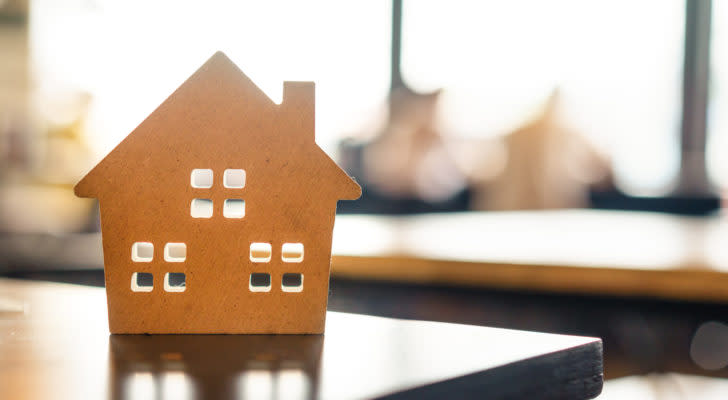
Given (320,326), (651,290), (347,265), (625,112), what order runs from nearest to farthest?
(320,326), (651,290), (347,265), (625,112)

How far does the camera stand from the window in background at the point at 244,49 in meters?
3.35

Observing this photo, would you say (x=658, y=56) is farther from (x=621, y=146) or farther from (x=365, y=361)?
(x=365, y=361)

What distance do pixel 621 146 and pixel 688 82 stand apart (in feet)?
1.32

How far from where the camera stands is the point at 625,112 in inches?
130

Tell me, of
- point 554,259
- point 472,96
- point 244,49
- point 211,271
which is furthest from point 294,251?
point 472,96

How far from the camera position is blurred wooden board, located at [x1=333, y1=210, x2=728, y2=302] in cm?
134

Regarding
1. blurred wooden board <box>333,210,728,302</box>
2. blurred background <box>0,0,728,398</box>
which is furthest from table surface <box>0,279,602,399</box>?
blurred background <box>0,0,728,398</box>

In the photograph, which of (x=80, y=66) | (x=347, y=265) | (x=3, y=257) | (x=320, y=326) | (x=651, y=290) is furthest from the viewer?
(x=80, y=66)

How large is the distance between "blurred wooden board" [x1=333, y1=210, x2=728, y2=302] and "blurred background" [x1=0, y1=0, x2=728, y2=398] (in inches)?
43.6

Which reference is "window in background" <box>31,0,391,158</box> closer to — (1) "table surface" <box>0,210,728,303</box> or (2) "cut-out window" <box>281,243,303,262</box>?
(1) "table surface" <box>0,210,728,303</box>

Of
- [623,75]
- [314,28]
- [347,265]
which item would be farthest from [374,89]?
[347,265]

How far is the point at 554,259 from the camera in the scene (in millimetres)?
1430

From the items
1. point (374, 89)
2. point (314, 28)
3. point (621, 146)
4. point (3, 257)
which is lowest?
point (3, 257)

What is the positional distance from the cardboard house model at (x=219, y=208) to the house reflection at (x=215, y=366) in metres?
0.02
